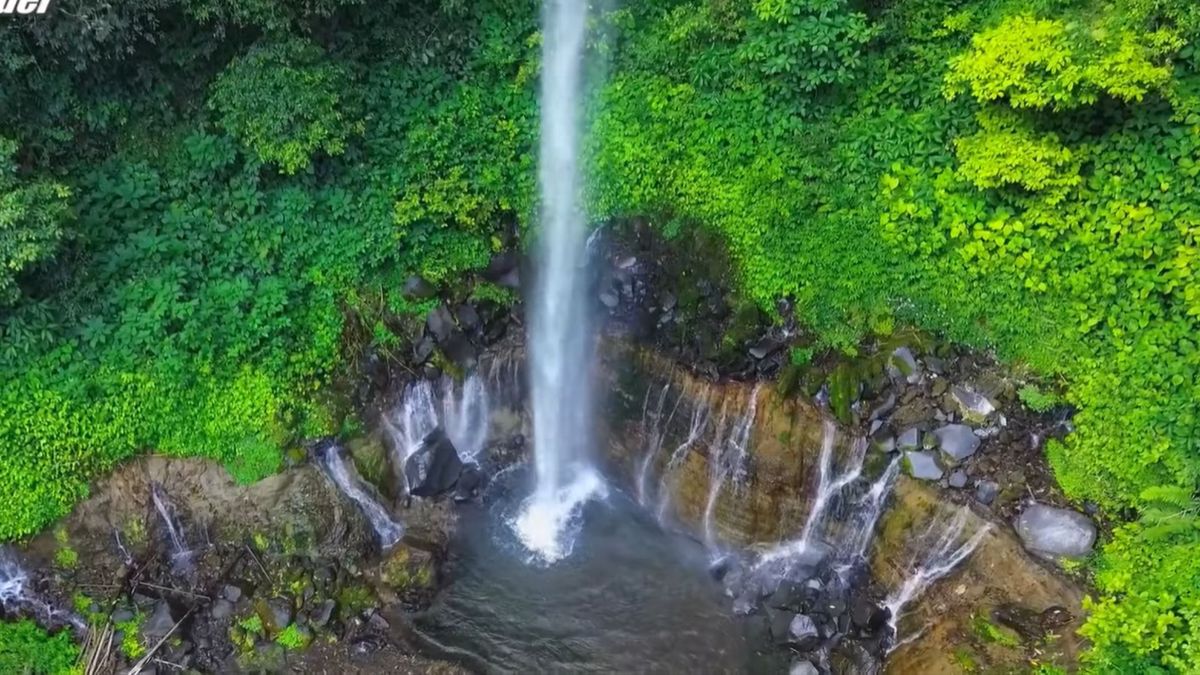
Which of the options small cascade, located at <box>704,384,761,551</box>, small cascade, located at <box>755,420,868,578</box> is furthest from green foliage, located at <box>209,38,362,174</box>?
small cascade, located at <box>755,420,868,578</box>

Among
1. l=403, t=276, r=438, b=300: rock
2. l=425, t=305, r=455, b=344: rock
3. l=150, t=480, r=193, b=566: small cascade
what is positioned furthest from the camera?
l=425, t=305, r=455, b=344: rock

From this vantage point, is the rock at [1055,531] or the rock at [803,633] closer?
the rock at [1055,531]

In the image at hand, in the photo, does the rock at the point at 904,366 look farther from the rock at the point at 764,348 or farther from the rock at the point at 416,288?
the rock at the point at 416,288

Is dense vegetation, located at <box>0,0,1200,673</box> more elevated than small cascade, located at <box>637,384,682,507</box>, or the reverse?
dense vegetation, located at <box>0,0,1200,673</box>

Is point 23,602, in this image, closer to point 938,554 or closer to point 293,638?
point 293,638

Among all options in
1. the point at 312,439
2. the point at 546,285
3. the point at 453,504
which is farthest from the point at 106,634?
the point at 546,285

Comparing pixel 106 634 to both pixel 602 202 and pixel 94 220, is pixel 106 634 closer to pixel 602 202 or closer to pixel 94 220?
pixel 94 220

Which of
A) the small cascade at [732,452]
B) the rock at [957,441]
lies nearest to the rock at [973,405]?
the rock at [957,441]

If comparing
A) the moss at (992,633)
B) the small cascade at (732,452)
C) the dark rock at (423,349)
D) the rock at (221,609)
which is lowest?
the rock at (221,609)

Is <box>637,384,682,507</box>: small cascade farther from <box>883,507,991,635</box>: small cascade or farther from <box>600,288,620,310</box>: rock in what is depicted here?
<box>883,507,991,635</box>: small cascade
